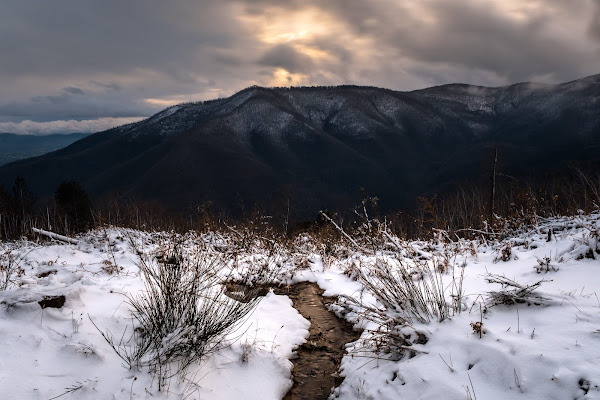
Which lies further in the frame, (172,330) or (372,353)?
(372,353)

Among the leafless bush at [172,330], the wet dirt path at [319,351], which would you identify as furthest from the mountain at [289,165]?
the leafless bush at [172,330]

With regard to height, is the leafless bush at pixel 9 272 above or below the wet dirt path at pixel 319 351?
above

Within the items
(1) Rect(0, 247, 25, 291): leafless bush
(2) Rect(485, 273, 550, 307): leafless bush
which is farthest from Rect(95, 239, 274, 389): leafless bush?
(2) Rect(485, 273, 550, 307): leafless bush

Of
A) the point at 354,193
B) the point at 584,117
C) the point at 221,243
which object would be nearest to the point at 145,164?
the point at 354,193

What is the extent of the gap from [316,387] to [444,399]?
65.8 inches

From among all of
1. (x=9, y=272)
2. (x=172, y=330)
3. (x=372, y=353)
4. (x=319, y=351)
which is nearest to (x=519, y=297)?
(x=372, y=353)

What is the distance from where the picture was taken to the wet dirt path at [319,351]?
3.69m

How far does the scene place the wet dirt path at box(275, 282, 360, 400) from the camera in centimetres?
369

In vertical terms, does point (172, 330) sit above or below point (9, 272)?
below

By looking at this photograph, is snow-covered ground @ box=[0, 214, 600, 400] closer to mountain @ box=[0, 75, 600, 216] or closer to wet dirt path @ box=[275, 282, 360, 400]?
wet dirt path @ box=[275, 282, 360, 400]

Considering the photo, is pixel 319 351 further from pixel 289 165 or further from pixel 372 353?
pixel 289 165

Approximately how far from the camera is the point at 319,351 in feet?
14.8

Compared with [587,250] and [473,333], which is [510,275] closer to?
[587,250]

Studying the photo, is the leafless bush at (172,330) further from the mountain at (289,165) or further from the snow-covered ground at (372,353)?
the mountain at (289,165)
